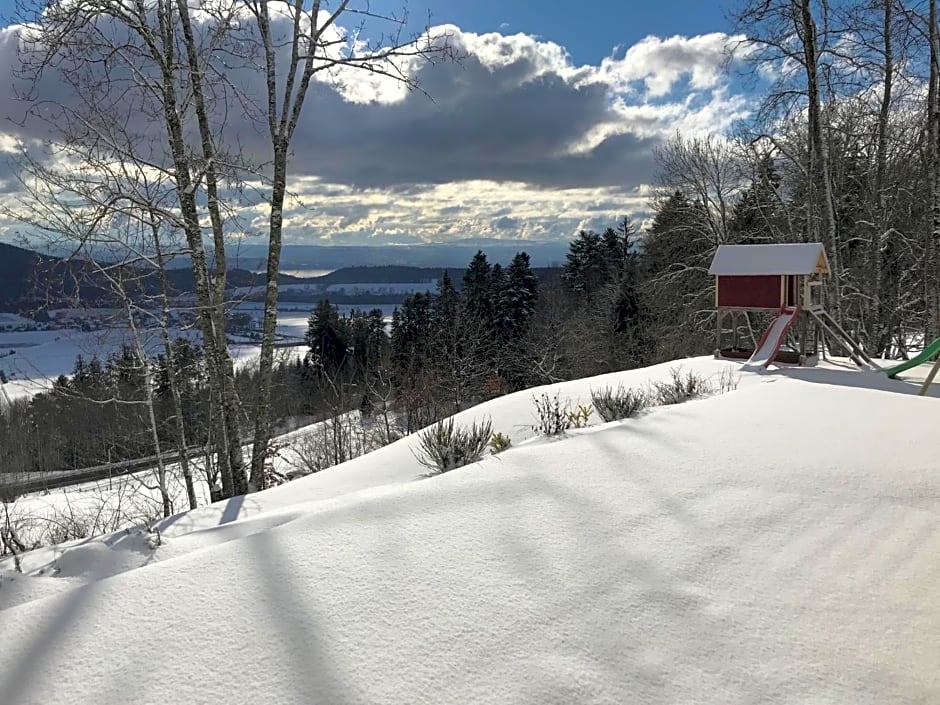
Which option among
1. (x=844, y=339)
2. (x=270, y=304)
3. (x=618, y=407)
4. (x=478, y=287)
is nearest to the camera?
(x=618, y=407)

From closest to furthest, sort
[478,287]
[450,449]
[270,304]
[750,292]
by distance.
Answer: [450,449], [270,304], [750,292], [478,287]

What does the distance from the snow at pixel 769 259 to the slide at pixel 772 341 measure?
760 mm

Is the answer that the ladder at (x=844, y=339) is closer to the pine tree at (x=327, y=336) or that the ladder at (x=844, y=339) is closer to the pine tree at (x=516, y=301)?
the pine tree at (x=516, y=301)

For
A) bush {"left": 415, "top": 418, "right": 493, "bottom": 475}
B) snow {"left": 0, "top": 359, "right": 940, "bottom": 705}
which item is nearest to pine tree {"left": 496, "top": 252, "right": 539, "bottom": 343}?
bush {"left": 415, "top": 418, "right": 493, "bottom": 475}

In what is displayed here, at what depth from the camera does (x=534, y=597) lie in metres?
2.16

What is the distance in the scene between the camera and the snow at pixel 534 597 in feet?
5.80

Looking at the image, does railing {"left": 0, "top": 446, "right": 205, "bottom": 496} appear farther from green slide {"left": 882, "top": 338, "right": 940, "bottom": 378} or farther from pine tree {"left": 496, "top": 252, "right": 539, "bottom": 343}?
green slide {"left": 882, "top": 338, "right": 940, "bottom": 378}

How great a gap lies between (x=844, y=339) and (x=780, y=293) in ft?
4.22

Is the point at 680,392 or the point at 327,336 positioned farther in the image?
the point at 327,336

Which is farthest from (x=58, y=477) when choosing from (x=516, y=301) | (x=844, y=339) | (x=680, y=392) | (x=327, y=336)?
(x=844, y=339)

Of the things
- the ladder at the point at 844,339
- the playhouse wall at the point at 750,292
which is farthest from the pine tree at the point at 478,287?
the ladder at the point at 844,339

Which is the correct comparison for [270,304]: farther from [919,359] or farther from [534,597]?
[919,359]

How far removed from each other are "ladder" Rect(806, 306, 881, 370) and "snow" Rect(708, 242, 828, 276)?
82 centimetres

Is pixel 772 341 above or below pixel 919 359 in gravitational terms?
above
